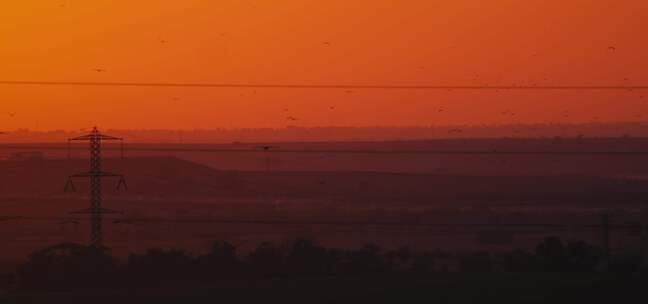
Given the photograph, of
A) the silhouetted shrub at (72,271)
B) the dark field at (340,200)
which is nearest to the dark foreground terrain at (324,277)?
Answer: the silhouetted shrub at (72,271)

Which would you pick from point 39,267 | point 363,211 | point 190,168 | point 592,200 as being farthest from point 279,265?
point 190,168

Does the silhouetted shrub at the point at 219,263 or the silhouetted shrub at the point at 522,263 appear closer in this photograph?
the silhouetted shrub at the point at 522,263

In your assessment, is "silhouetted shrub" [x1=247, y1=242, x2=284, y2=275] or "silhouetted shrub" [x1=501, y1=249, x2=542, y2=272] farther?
"silhouetted shrub" [x1=247, y1=242, x2=284, y2=275]

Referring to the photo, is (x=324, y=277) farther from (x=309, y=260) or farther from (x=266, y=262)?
(x=266, y=262)

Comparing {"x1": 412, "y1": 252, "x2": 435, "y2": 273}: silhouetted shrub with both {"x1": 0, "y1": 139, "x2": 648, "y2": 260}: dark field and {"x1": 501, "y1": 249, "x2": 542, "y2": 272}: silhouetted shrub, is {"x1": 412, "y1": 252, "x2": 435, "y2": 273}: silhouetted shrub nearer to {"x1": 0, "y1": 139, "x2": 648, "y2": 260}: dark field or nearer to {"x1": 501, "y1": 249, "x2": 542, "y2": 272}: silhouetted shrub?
{"x1": 501, "y1": 249, "x2": 542, "y2": 272}: silhouetted shrub

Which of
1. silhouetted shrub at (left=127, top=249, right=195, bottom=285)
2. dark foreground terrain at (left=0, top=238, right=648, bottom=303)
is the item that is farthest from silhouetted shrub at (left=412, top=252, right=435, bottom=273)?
silhouetted shrub at (left=127, top=249, right=195, bottom=285)

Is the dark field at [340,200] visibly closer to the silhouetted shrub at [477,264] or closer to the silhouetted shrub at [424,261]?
the silhouetted shrub at [424,261]

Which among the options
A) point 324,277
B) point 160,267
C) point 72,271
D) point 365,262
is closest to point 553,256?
point 365,262

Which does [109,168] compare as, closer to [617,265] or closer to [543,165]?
[543,165]
